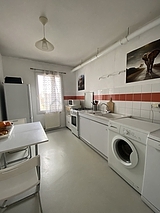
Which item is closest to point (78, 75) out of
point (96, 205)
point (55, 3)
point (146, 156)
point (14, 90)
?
point (14, 90)

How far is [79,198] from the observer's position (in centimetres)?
132

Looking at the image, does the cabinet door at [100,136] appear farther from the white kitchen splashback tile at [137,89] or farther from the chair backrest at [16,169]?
the chair backrest at [16,169]

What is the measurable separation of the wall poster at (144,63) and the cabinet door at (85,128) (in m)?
1.42

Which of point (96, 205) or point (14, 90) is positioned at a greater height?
point (14, 90)

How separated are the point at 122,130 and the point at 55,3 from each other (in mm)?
2035

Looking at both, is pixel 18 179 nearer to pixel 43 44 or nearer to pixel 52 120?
pixel 43 44

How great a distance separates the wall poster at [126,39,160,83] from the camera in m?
1.67

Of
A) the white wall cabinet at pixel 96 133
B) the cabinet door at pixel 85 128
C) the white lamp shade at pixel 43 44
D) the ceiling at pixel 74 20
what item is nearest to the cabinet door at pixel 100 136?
the white wall cabinet at pixel 96 133

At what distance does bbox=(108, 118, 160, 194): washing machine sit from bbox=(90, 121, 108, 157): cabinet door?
0.68 ft

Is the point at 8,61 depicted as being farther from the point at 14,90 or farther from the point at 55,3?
the point at 55,3

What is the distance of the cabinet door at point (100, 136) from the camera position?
6.52ft

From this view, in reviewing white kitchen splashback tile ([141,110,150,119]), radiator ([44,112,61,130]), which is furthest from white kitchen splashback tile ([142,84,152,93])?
radiator ([44,112,61,130])

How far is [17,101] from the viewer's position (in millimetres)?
2623

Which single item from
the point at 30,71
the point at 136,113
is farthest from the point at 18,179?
the point at 30,71
